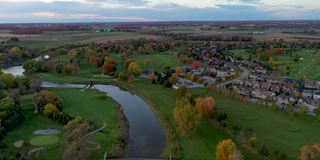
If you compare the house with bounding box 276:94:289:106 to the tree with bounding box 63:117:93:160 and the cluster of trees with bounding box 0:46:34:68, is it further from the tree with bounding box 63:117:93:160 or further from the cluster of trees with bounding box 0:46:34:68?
the cluster of trees with bounding box 0:46:34:68

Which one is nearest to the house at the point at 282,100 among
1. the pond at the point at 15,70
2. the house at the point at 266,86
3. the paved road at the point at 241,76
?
the house at the point at 266,86

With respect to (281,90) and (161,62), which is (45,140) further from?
(161,62)

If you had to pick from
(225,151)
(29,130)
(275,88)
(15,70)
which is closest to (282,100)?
(275,88)

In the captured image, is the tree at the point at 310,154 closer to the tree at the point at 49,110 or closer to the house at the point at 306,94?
the house at the point at 306,94

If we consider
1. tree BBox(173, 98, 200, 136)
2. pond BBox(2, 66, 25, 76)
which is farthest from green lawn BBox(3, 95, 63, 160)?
pond BBox(2, 66, 25, 76)

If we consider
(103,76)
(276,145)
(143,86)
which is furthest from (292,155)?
(103,76)
